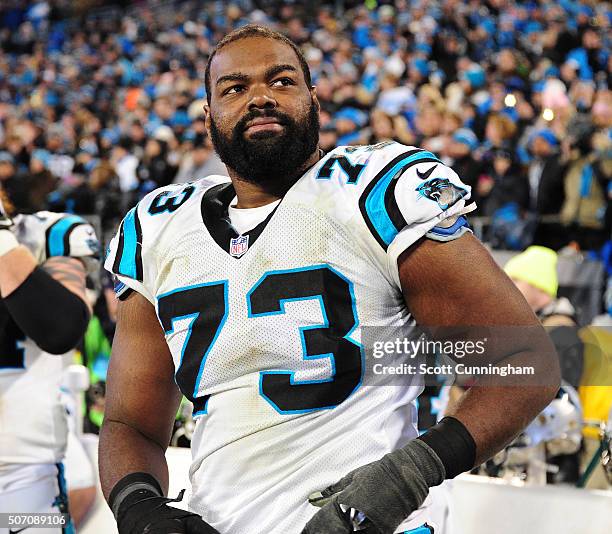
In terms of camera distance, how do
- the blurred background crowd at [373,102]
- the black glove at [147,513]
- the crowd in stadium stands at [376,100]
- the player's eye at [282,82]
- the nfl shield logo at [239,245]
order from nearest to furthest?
the black glove at [147,513] → the nfl shield logo at [239,245] → the player's eye at [282,82] → the blurred background crowd at [373,102] → the crowd in stadium stands at [376,100]

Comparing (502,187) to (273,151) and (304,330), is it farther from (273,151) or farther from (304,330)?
(304,330)

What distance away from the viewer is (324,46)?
12.6m

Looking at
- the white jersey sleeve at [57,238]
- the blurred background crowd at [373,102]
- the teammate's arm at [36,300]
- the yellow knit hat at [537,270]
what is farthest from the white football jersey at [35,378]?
the yellow knit hat at [537,270]

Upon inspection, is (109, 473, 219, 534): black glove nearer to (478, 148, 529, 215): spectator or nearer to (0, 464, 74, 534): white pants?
(0, 464, 74, 534): white pants

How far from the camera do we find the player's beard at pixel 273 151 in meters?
1.98

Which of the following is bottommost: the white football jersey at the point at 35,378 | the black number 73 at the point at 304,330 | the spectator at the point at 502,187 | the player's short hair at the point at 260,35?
the spectator at the point at 502,187

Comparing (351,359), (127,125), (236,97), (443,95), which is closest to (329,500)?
(351,359)

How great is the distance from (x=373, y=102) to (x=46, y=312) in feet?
25.6

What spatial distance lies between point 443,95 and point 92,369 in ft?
19.8

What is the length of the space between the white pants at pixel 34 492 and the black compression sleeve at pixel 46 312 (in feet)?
1.22

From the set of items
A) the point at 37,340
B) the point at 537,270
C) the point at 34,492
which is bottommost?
the point at 537,270

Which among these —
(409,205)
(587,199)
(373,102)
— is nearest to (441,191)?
(409,205)

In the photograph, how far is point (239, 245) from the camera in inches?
76.2

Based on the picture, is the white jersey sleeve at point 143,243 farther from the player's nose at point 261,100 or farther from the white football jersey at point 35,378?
the white football jersey at point 35,378
